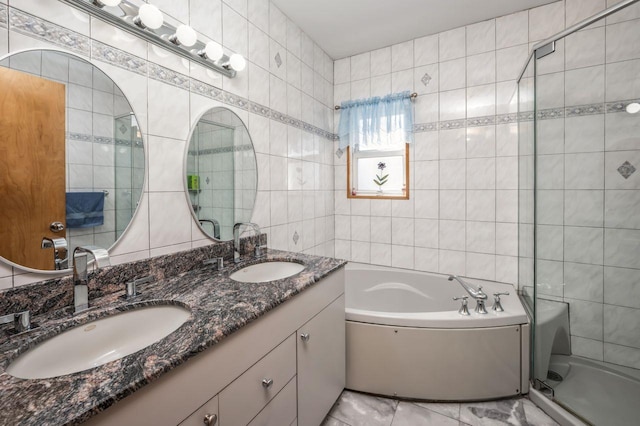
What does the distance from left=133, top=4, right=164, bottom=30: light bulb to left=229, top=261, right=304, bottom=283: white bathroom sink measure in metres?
1.19

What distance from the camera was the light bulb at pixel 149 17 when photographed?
3.78 feet

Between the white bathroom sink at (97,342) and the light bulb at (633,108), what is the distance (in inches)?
86.3

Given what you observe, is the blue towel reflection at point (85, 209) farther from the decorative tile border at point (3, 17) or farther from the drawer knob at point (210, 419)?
the drawer knob at point (210, 419)

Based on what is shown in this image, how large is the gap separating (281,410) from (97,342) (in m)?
0.70

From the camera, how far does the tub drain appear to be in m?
1.62

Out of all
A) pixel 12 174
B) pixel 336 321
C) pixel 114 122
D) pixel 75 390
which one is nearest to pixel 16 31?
pixel 114 122

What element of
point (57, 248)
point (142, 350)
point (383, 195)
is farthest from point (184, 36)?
point (383, 195)

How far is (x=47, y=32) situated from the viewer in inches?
38.4

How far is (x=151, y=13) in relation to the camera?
1161mm

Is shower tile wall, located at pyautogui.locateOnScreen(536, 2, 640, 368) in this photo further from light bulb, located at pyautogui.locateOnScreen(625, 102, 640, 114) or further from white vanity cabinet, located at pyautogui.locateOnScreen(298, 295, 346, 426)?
white vanity cabinet, located at pyautogui.locateOnScreen(298, 295, 346, 426)

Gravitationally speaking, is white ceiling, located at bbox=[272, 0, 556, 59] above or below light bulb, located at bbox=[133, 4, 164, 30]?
above

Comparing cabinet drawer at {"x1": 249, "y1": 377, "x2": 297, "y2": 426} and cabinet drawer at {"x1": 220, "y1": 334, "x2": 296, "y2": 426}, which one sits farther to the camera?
cabinet drawer at {"x1": 249, "y1": 377, "x2": 297, "y2": 426}

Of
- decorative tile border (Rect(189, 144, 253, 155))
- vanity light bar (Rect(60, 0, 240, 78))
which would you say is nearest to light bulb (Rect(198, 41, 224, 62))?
vanity light bar (Rect(60, 0, 240, 78))

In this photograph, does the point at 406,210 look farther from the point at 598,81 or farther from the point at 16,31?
the point at 16,31
